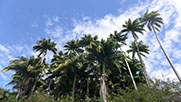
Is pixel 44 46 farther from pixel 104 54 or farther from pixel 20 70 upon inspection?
pixel 104 54

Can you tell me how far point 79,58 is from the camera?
22328 mm

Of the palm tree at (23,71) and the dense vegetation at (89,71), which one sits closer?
the dense vegetation at (89,71)

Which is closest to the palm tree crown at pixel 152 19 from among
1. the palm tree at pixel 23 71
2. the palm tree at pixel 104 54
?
the palm tree at pixel 104 54

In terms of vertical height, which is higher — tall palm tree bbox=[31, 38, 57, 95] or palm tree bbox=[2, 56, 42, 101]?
tall palm tree bbox=[31, 38, 57, 95]

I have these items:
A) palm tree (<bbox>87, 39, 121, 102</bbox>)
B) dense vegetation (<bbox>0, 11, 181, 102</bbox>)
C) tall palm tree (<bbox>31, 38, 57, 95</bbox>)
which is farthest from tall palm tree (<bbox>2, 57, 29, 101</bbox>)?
palm tree (<bbox>87, 39, 121, 102</bbox>)

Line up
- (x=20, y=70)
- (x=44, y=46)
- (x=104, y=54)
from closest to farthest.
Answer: (x=104, y=54)
(x=20, y=70)
(x=44, y=46)

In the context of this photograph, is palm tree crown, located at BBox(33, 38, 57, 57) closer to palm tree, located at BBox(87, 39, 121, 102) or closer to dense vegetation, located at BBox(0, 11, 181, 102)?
dense vegetation, located at BBox(0, 11, 181, 102)

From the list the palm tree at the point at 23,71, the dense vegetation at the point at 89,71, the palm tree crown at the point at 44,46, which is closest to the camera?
the dense vegetation at the point at 89,71

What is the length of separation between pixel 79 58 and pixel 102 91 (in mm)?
8414

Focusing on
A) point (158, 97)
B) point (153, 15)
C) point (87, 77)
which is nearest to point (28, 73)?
point (87, 77)

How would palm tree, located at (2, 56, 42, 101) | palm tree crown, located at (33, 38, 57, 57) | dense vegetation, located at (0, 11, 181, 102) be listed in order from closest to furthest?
dense vegetation, located at (0, 11, 181, 102) → palm tree, located at (2, 56, 42, 101) → palm tree crown, located at (33, 38, 57, 57)

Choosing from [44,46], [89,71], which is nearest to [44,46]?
[44,46]

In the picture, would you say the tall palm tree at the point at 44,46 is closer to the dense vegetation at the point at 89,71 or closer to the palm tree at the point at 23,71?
the dense vegetation at the point at 89,71

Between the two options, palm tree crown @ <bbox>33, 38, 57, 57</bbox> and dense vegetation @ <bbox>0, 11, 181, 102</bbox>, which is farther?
palm tree crown @ <bbox>33, 38, 57, 57</bbox>
